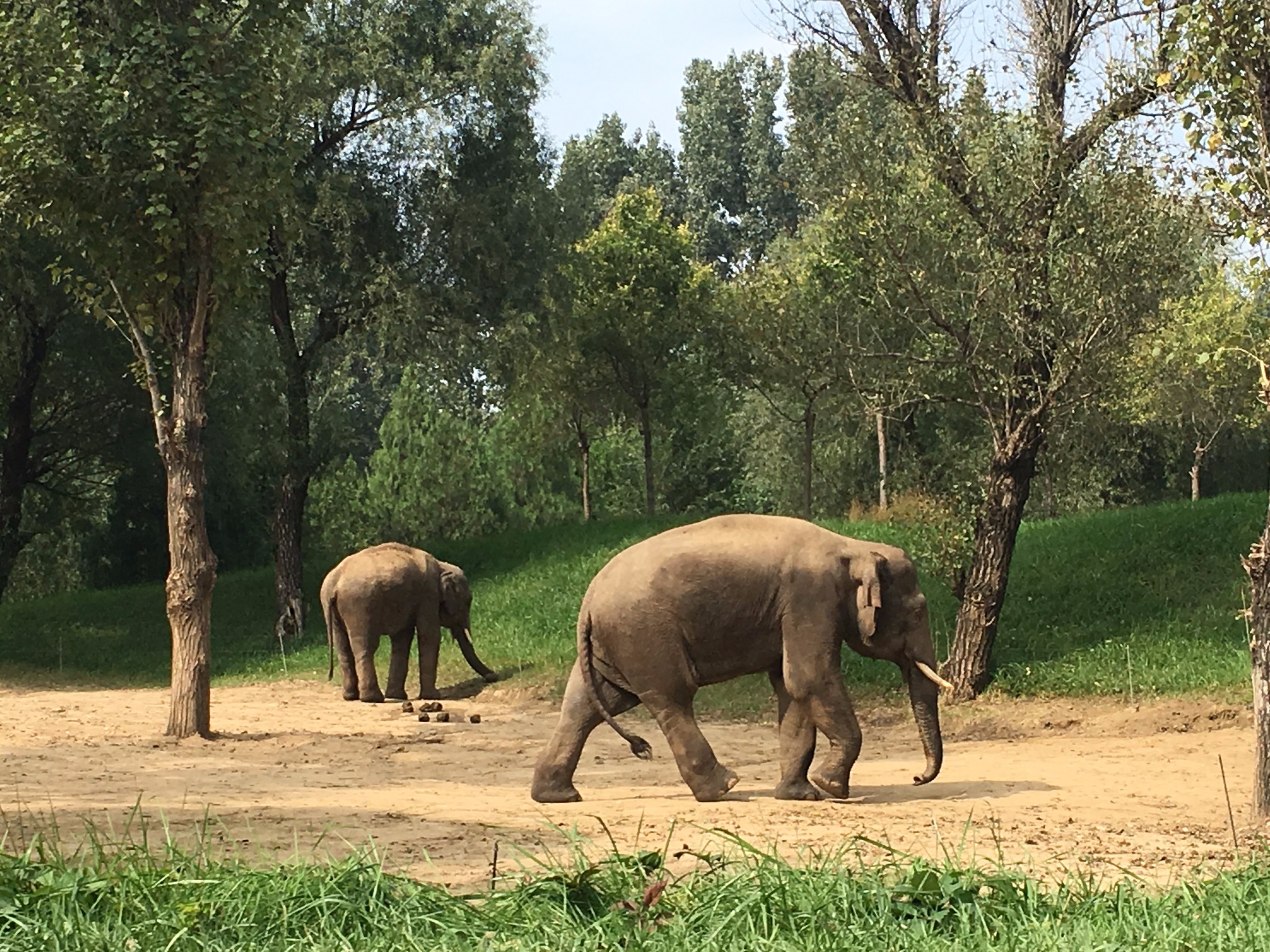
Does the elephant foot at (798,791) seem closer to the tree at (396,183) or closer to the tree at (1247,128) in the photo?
Result: the tree at (1247,128)

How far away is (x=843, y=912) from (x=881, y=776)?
6257 millimetres

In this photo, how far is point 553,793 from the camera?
995 cm

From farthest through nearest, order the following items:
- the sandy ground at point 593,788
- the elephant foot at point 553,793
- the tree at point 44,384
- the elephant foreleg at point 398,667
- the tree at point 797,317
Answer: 1. the tree at point 797,317
2. the tree at point 44,384
3. the elephant foreleg at point 398,667
4. the elephant foot at point 553,793
5. the sandy ground at point 593,788

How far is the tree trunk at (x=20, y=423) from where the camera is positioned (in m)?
25.7

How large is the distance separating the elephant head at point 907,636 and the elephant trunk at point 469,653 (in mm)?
9924

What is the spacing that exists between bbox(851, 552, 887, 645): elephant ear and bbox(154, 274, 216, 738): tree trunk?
677 cm

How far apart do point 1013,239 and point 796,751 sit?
8.16m

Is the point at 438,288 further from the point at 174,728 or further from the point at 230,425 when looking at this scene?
the point at 174,728

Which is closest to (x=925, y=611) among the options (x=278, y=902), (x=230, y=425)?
(x=278, y=902)

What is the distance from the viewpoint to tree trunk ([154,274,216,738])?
560 inches

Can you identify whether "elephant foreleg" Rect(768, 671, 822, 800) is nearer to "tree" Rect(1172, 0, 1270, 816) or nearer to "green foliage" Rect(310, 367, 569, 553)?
"tree" Rect(1172, 0, 1270, 816)

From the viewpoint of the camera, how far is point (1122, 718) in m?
14.4

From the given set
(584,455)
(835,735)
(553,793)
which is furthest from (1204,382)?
(553,793)

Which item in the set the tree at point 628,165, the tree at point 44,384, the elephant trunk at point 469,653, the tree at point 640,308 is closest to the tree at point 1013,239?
the elephant trunk at point 469,653
